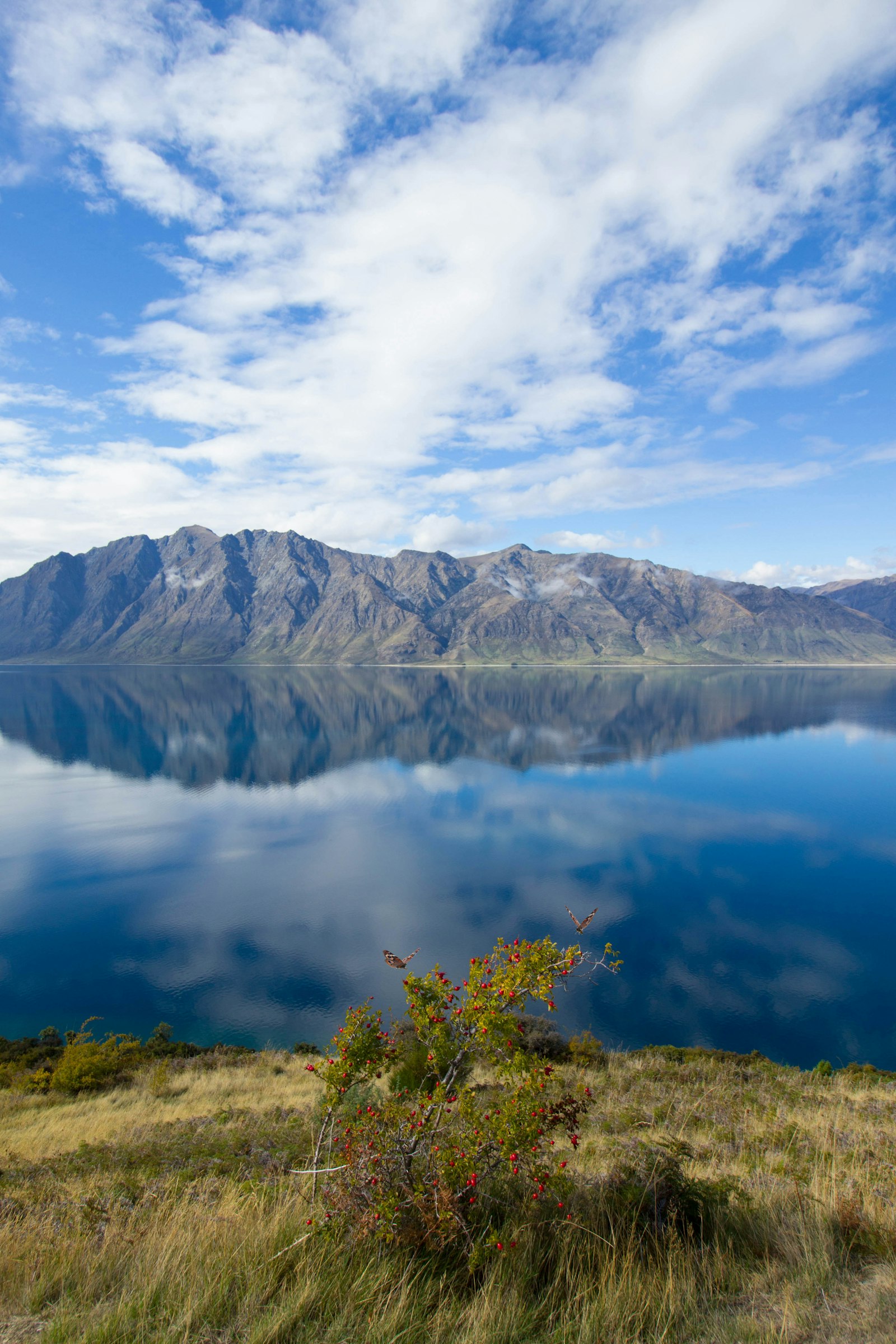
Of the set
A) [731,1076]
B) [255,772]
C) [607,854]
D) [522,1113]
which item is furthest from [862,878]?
[255,772]

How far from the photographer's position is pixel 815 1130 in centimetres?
1524

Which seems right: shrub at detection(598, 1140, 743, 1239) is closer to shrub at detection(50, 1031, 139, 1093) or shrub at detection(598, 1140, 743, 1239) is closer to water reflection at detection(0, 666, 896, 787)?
shrub at detection(50, 1031, 139, 1093)

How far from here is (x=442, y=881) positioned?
5009cm

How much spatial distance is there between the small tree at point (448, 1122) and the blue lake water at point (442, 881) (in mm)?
27929


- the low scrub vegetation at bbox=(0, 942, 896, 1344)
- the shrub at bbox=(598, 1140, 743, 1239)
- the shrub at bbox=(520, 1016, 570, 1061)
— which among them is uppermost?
the low scrub vegetation at bbox=(0, 942, 896, 1344)

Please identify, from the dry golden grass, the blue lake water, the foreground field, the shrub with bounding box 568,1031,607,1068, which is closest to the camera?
the foreground field

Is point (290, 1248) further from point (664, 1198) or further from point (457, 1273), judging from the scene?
point (664, 1198)

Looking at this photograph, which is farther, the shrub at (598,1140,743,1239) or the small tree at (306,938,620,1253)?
the shrub at (598,1140,743,1239)

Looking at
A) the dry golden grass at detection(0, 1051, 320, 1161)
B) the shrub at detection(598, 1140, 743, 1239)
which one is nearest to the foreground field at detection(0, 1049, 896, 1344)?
the shrub at detection(598, 1140, 743, 1239)

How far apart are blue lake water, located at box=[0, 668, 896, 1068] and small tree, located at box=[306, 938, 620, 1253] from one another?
27929 mm

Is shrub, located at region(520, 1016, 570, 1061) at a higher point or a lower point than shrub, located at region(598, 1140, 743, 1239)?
lower

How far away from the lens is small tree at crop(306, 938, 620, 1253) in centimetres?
646

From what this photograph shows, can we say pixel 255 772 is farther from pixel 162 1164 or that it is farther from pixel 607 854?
pixel 162 1164

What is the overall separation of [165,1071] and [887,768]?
10526 centimetres
